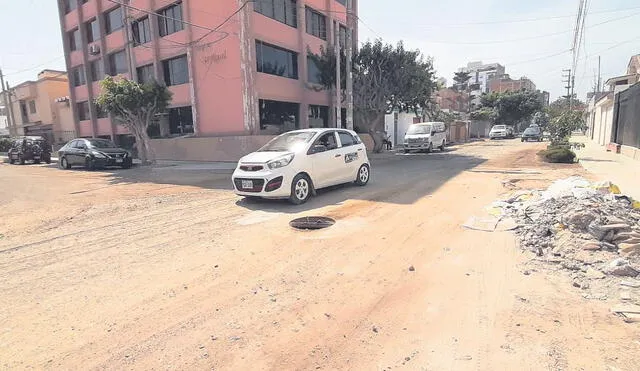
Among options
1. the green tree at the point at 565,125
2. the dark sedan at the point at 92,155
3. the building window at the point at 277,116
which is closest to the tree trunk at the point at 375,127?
the building window at the point at 277,116

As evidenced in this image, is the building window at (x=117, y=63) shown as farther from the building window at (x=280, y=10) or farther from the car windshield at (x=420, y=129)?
the car windshield at (x=420, y=129)

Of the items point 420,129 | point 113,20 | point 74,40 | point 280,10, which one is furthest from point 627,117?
point 74,40

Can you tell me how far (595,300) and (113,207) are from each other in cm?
904

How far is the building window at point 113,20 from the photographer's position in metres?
→ 25.5

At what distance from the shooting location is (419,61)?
21266 mm

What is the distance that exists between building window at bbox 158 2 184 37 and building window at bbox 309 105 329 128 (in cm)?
908

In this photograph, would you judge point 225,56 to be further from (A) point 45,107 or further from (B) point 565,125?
(A) point 45,107

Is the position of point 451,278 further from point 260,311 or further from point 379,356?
point 260,311

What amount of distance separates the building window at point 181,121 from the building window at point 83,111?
1294cm

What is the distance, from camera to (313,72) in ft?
77.7

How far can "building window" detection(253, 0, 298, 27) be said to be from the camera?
19.6m

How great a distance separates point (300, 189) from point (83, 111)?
102ft

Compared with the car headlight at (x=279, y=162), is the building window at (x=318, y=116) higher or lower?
higher

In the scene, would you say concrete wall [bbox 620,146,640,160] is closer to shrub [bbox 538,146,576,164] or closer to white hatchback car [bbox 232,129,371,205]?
shrub [bbox 538,146,576,164]
